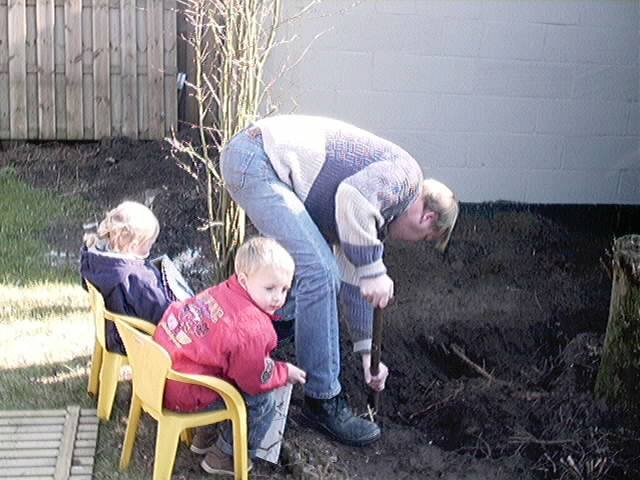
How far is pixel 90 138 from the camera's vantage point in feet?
27.3

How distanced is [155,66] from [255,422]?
4904mm

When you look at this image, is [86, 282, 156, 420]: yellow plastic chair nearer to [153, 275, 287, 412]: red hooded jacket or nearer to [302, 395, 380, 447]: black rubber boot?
[153, 275, 287, 412]: red hooded jacket

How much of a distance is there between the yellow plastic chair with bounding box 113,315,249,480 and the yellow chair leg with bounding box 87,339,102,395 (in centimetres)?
74

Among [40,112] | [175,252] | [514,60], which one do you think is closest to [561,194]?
[514,60]

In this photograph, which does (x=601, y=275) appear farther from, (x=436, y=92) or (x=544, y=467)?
(x=544, y=467)

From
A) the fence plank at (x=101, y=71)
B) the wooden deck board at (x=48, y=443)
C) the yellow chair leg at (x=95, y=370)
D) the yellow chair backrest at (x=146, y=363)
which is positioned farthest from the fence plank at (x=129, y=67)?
the yellow chair backrest at (x=146, y=363)

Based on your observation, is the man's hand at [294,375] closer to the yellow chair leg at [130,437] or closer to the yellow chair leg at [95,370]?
the yellow chair leg at [130,437]

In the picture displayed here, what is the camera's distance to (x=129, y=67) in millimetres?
8211

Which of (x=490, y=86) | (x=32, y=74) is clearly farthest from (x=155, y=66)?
(x=490, y=86)

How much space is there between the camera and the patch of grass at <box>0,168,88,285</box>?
623cm

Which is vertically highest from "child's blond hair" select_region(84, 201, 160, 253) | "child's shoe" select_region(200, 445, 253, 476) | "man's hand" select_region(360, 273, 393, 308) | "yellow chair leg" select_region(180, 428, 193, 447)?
"child's blond hair" select_region(84, 201, 160, 253)

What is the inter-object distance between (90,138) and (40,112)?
453 mm

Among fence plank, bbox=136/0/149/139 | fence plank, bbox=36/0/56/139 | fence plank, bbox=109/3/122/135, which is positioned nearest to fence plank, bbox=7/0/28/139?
fence plank, bbox=36/0/56/139

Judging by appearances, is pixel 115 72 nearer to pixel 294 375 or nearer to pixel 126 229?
pixel 126 229
